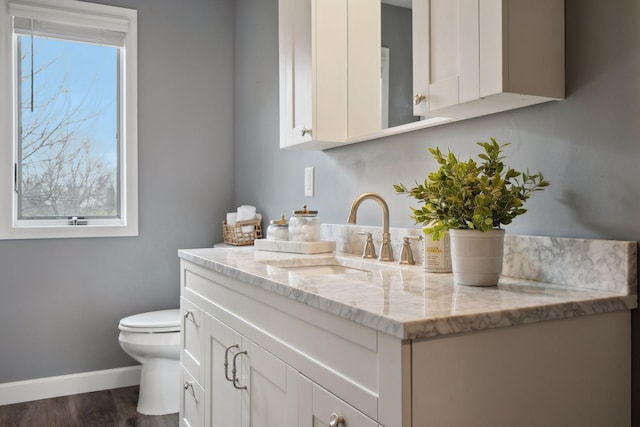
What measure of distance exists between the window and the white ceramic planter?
2.37m

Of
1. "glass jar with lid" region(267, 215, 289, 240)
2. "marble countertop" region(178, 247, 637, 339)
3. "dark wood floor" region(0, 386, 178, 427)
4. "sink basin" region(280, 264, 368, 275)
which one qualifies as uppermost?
"glass jar with lid" region(267, 215, 289, 240)

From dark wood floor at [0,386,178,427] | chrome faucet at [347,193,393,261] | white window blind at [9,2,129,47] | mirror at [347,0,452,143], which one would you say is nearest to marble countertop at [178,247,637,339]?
chrome faucet at [347,193,393,261]

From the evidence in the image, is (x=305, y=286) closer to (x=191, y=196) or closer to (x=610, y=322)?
(x=610, y=322)

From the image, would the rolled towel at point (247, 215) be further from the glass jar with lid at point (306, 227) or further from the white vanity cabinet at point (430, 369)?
the white vanity cabinet at point (430, 369)

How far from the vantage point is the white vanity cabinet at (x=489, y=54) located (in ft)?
3.75

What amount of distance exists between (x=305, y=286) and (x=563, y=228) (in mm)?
611

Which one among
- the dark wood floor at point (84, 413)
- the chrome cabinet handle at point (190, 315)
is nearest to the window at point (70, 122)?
the dark wood floor at point (84, 413)

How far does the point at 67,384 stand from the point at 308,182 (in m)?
1.77

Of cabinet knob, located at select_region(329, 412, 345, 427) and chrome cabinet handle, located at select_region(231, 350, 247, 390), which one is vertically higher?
cabinet knob, located at select_region(329, 412, 345, 427)

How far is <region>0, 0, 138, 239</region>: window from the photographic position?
9.37 feet

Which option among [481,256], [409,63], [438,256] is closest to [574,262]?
[481,256]

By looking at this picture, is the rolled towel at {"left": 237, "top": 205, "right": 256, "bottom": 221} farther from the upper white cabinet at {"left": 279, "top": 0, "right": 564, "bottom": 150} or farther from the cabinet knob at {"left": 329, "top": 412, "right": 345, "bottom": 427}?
the cabinet knob at {"left": 329, "top": 412, "right": 345, "bottom": 427}

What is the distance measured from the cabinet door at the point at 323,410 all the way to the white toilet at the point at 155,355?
5.30 ft

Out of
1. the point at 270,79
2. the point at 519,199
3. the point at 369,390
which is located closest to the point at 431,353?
the point at 369,390
